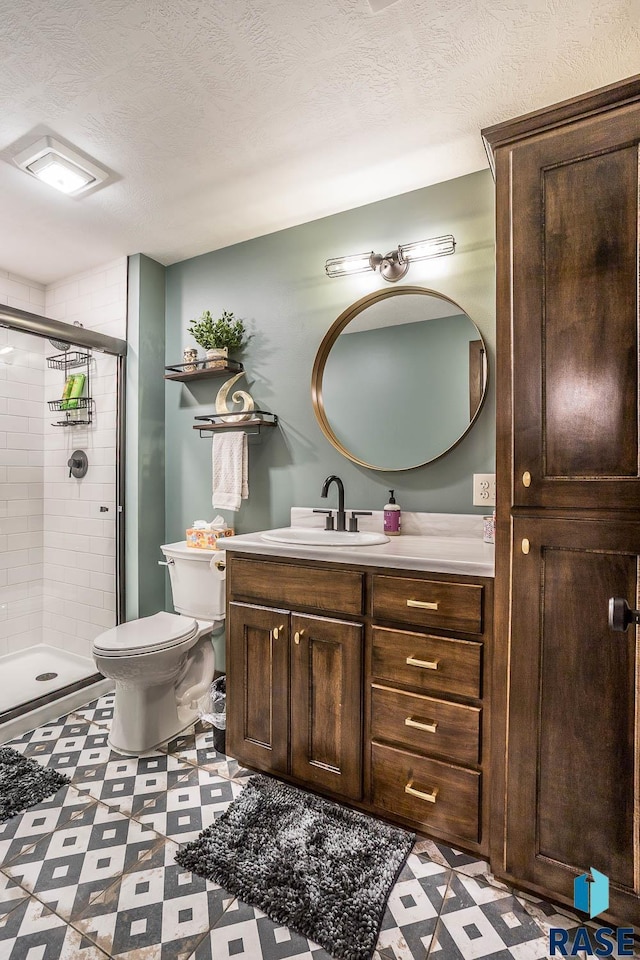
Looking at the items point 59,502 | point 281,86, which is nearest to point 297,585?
point 281,86

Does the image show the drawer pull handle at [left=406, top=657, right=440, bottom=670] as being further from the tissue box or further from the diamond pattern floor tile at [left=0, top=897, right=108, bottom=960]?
the tissue box

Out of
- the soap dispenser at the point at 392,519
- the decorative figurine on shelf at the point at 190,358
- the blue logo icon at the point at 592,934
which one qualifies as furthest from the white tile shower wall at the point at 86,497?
the blue logo icon at the point at 592,934

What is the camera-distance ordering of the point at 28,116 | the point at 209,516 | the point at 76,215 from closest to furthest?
the point at 28,116 → the point at 76,215 → the point at 209,516

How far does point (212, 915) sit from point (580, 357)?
1.77 meters

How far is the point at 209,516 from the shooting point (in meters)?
2.78

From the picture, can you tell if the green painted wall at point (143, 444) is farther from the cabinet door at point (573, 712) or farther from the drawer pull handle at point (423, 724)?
the cabinet door at point (573, 712)

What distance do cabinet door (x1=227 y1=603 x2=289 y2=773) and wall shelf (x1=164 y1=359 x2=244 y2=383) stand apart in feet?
4.25

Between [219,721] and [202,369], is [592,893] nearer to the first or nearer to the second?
[219,721]

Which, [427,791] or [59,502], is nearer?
[427,791]

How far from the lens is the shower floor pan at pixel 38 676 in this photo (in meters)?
2.35

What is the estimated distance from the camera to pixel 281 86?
5.23ft

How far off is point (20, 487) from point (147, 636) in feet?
5.17

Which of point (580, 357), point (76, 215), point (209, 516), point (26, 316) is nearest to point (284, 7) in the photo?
point (580, 357)

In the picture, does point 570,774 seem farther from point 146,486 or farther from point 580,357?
point 146,486
